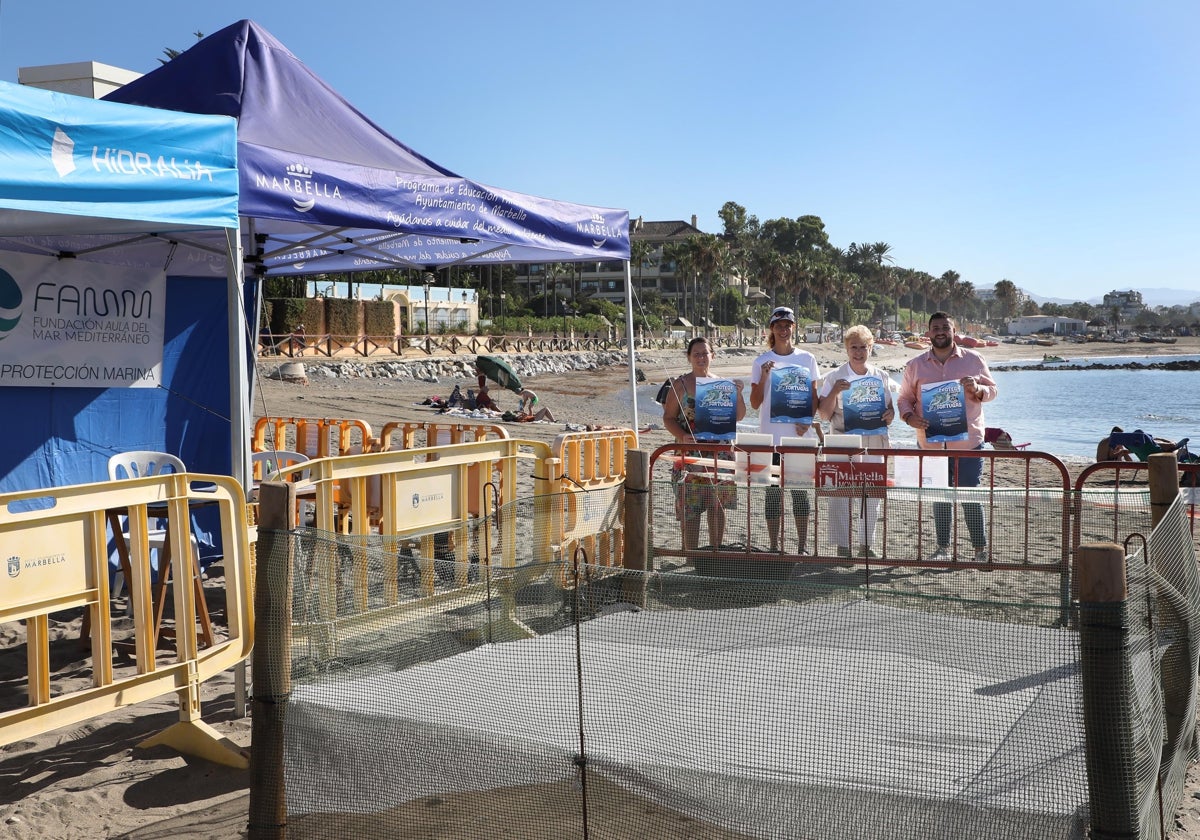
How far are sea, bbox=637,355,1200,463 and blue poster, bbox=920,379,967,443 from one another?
12.4m

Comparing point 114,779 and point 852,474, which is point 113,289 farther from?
point 852,474

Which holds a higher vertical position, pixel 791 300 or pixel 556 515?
pixel 791 300

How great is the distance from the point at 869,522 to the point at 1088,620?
458cm

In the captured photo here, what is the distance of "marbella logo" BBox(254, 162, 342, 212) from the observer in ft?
20.4

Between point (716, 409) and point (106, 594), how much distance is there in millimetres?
5119

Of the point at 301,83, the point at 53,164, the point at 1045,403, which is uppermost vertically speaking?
the point at 301,83

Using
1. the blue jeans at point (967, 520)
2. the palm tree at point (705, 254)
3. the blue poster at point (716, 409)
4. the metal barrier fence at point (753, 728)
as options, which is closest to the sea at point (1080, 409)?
the blue poster at point (716, 409)

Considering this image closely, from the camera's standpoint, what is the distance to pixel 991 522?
282 inches

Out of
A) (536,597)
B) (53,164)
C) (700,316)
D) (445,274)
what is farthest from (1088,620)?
(700,316)

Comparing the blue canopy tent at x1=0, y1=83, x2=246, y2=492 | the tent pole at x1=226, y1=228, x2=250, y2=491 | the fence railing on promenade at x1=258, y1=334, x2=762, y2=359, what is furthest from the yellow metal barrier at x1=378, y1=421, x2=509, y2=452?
the fence railing on promenade at x1=258, y1=334, x2=762, y2=359

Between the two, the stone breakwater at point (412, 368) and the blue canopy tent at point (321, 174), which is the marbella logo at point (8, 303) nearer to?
the blue canopy tent at point (321, 174)

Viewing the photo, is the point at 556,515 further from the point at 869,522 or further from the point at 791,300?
the point at 791,300

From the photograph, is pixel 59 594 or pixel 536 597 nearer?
pixel 59 594

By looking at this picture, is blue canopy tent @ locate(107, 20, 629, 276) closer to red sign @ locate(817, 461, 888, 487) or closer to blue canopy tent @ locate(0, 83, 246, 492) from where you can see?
blue canopy tent @ locate(0, 83, 246, 492)
